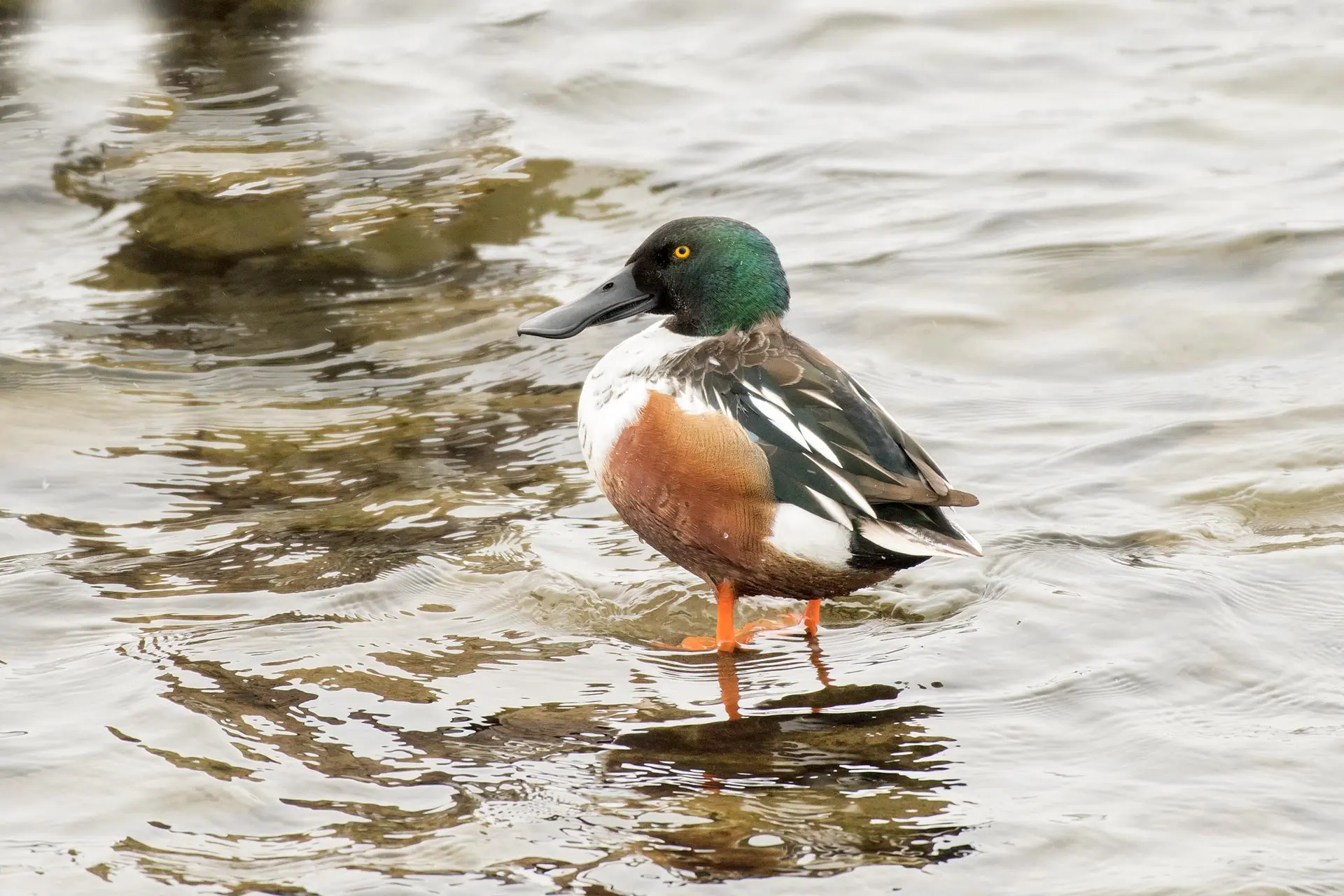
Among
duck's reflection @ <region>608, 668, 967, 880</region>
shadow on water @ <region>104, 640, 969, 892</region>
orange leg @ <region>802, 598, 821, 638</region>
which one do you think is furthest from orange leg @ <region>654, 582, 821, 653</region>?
shadow on water @ <region>104, 640, 969, 892</region>

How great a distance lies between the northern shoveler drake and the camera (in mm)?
4168

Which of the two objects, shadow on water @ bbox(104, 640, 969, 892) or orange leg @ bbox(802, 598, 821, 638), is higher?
shadow on water @ bbox(104, 640, 969, 892)

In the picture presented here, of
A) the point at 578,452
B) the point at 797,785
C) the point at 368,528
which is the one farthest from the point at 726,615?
the point at 578,452

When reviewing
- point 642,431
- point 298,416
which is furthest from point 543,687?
point 298,416

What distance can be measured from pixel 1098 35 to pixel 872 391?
501 cm

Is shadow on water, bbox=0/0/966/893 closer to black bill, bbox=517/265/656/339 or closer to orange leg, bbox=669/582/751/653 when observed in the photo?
orange leg, bbox=669/582/751/653

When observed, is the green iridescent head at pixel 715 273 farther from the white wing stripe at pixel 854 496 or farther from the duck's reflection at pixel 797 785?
the duck's reflection at pixel 797 785

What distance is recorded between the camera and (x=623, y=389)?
4.51m

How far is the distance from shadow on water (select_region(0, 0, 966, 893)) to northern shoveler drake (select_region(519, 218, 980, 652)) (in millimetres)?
318

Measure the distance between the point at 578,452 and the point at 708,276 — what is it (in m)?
1.38

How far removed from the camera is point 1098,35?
408 inches

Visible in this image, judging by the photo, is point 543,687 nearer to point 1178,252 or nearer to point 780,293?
point 780,293

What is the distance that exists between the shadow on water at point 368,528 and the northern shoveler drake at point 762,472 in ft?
1.04

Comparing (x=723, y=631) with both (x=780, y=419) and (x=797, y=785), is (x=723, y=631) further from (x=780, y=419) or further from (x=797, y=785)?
(x=797, y=785)
